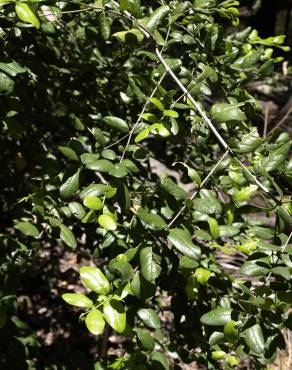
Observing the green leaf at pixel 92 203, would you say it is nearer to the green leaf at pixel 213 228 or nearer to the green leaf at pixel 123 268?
the green leaf at pixel 123 268

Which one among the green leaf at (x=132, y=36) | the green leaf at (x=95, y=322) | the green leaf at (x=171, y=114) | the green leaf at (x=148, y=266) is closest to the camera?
the green leaf at (x=95, y=322)

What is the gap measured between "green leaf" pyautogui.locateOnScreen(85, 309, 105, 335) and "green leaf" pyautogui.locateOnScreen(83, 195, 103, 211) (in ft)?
0.82

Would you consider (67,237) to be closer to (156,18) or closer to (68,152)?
(68,152)

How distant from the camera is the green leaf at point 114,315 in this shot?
90 centimetres

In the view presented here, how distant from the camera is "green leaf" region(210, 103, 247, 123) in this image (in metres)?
1.06

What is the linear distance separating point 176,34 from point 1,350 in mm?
1369

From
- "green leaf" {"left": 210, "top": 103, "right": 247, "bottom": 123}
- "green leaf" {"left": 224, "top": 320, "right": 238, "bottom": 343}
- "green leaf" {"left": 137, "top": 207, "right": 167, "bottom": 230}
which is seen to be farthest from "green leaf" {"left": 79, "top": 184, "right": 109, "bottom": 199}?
"green leaf" {"left": 224, "top": 320, "right": 238, "bottom": 343}

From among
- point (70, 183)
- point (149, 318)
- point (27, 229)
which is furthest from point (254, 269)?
point (27, 229)

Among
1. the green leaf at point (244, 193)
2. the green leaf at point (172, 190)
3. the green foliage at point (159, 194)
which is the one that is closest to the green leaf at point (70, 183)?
the green foliage at point (159, 194)

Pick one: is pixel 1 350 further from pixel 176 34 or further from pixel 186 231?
pixel 176 34

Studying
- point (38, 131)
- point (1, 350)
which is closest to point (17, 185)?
point (38, 131)

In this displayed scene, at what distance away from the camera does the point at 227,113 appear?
3.54 feet

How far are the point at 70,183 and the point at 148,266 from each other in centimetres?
32

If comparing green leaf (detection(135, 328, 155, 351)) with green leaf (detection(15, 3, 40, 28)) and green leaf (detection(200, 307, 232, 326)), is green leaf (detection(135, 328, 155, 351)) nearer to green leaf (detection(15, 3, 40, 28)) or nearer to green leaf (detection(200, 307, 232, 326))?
green leaf (detection(200, 307, 232, 326))
